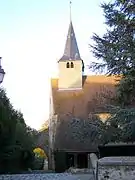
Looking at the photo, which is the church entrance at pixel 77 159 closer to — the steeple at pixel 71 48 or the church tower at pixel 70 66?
the church tower at pixel 70 66

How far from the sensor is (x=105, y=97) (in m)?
18.1

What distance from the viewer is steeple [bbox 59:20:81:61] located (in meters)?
49.9

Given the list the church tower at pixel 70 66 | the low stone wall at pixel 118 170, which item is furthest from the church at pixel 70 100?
the low stone wall at pixel 118 170

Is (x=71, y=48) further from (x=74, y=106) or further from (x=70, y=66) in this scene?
(x=74, y=106)

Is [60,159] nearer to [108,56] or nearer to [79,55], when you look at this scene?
[79,55]

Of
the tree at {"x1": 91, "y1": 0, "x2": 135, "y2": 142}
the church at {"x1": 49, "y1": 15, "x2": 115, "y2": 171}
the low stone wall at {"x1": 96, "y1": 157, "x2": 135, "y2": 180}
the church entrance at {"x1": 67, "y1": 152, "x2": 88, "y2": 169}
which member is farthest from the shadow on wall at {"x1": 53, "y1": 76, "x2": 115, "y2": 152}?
the low stone wall at {"x1": 96, "y1": 157, "x2": 135, "y2": 180}

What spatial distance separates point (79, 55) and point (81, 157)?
1474cm

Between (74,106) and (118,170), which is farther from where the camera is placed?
(74,106)

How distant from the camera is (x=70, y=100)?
46.3 meters

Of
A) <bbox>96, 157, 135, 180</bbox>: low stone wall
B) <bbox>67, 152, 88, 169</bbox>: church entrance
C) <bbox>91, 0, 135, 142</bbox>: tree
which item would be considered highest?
<bbox>91, 0, 135, 142</bbox>: tree

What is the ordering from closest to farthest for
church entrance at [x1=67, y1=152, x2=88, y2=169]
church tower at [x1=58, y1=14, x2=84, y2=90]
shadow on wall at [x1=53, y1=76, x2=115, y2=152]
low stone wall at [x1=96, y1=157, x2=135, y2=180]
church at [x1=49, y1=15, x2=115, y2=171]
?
low stone wall at [x1=96, y1=157, x2=135, y2=180], shadow on wall at [x1=53, y1=76, x2=115, y2=152], church at [x1=49, y1=15, x2=115, y2=171], church entrance at [x1=67, y1=152, x2=88, y2=169], church tower at [x1=58, y1=14, x2=84, y2=90]

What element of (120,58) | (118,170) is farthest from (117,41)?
(118,170)

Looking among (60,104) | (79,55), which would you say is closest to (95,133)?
(60,104)

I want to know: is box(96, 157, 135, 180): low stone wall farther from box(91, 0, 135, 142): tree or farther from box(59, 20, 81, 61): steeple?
box(59, 20, 81, 61): steeple
